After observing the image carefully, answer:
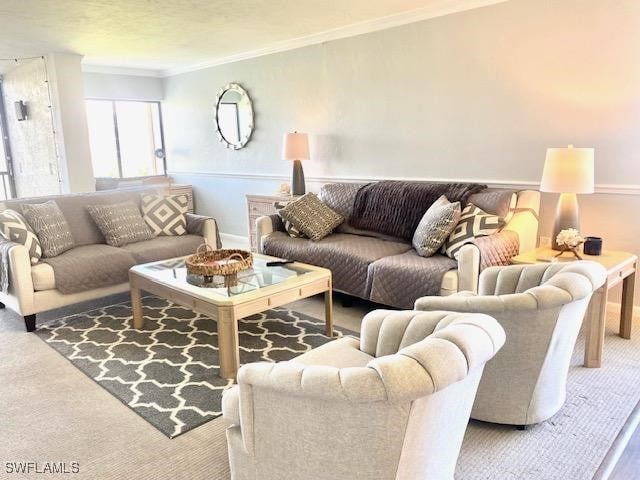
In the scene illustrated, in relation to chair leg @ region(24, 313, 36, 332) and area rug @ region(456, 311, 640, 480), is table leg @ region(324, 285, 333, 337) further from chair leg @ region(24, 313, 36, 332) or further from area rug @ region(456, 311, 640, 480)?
chair leg @ region(24, 313, 36, 332)

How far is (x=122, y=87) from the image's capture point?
6754 millimetres

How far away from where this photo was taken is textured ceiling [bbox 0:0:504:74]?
3719 mm

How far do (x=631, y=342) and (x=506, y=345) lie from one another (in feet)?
4.95

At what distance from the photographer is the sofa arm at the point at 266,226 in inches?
167

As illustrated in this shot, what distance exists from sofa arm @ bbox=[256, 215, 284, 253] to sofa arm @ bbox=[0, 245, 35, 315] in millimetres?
1770

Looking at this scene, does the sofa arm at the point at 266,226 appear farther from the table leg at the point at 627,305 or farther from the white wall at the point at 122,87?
the white wall at the point at 122,87

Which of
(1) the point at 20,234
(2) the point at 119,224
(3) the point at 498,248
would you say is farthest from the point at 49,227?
(3) the point at 498,248

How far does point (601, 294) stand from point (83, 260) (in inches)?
136

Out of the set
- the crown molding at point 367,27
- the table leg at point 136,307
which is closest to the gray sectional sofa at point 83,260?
the table leg at point 136,307

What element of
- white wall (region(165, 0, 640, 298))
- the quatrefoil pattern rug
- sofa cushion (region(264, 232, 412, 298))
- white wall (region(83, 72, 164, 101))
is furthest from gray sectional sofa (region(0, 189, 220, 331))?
white wall (region(83, 72, 164, 101))

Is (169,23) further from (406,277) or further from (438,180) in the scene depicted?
(406,277)

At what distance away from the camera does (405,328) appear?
177cm

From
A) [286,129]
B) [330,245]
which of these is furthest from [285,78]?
[330,245]

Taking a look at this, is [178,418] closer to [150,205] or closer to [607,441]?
[607,441]
